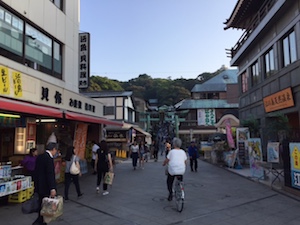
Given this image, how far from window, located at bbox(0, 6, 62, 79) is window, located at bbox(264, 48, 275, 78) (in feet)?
40.9

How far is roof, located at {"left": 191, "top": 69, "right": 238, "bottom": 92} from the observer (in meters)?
45.8

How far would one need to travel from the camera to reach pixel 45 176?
5.10 m

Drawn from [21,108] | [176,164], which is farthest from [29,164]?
[176,164]

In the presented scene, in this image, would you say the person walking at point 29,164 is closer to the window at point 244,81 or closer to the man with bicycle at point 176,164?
the man with bicycle at point 176,164

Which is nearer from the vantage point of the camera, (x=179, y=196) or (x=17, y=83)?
(x=179, y=196)

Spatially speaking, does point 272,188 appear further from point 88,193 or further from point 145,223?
point 88,193

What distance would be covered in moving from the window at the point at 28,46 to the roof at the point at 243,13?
41.9ft

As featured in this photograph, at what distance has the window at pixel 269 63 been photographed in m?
17.0

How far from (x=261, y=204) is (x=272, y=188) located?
2.32 metres

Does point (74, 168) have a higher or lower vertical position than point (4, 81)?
lower

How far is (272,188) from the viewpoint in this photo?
972cm

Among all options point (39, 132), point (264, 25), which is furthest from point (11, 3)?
point (264, 25)

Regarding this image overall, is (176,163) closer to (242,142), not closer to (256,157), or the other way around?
(256,157)

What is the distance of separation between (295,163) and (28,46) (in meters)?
10.7
